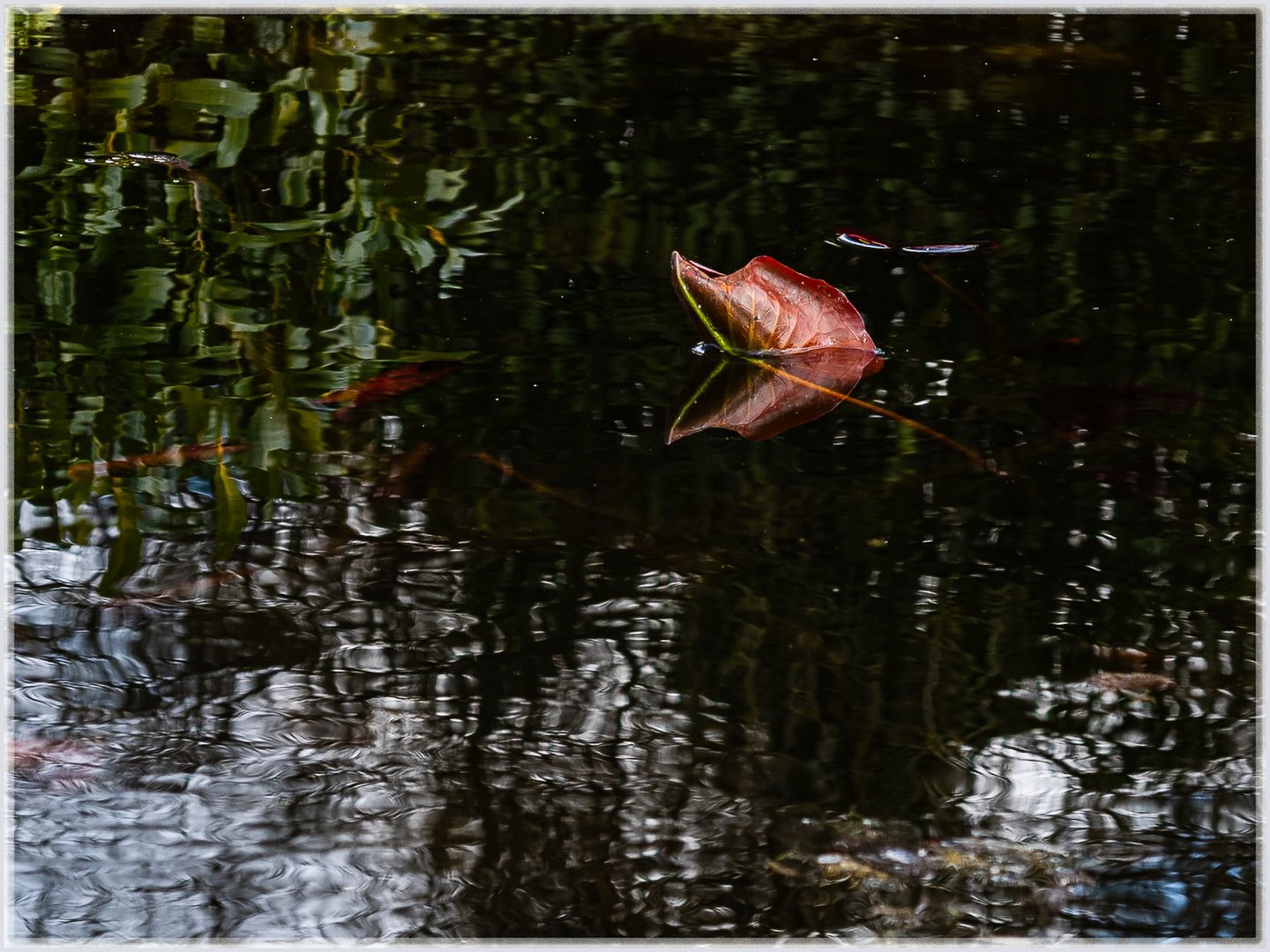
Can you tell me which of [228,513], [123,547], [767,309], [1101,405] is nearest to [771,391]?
[767,309]

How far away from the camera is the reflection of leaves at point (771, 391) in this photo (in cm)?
163

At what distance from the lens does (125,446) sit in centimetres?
155

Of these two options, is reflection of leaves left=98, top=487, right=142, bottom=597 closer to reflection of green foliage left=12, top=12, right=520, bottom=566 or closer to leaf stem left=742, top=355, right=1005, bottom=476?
reflection of green foliage left=12, top=12, right=520, bottom=566

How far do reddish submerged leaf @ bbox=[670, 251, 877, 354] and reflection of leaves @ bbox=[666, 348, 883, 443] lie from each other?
2cm

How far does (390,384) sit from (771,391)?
514 millimetres

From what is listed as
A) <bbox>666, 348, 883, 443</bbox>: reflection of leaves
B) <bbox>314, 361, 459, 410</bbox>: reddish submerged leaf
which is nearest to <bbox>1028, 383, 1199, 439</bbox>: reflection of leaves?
<bbox>666, 348, 883, 443</bbox>: reflection of leaves

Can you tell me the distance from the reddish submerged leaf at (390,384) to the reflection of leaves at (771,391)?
344mm

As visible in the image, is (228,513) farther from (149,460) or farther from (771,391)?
(771,391)

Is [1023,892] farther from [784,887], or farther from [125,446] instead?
[125,446]

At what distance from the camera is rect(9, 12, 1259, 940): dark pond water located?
3.25ft

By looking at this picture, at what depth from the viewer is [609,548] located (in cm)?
135

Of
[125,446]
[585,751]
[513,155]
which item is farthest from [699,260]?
[585,751]

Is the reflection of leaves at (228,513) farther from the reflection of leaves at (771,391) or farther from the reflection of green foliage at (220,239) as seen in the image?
the reflection of leaves at (771,391)

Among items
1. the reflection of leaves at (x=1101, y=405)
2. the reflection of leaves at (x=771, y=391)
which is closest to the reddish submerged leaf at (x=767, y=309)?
the reflection of leaves at (x=771, y=391)
